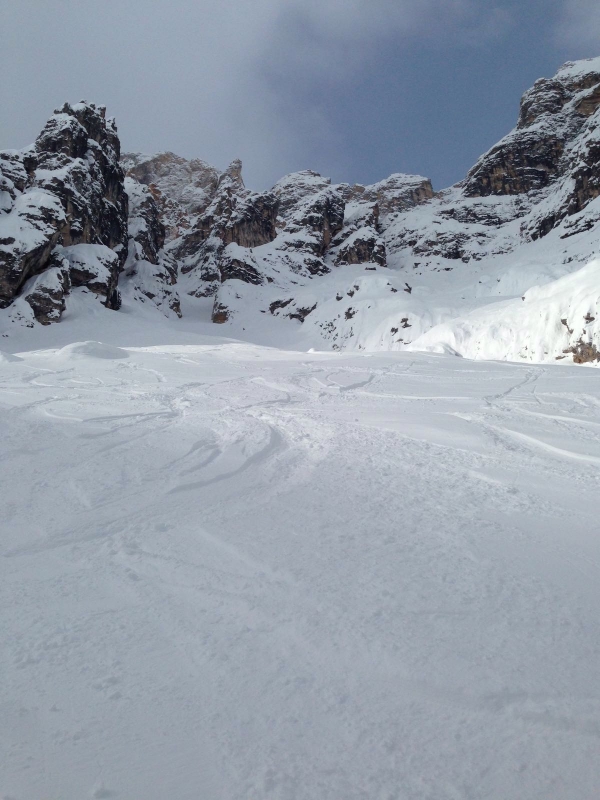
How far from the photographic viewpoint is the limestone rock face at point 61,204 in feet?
83.9

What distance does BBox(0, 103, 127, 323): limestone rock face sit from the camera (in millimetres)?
25569

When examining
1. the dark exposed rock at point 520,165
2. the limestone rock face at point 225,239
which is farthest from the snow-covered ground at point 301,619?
the dark exposed rock at point 520,165

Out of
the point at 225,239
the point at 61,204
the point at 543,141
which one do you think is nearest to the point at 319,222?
the point at 225,239

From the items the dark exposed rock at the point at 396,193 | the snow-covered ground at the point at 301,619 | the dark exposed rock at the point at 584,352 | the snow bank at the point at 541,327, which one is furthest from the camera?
the dark exposed rock at the point at 396,193

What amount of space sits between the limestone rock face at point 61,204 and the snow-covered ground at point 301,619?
26.1 metres

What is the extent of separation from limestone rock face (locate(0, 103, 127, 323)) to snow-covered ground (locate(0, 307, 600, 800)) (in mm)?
26120

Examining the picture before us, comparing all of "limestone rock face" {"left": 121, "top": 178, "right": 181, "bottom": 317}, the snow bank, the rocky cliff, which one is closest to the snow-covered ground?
the snow bank

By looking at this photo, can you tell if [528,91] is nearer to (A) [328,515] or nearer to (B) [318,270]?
(B) [318,270]

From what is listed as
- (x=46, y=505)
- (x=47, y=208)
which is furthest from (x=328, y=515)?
(x=47, y=208)

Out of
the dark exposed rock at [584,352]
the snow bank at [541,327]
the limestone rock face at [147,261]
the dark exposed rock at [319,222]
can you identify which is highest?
the dark exposed rock at [319,222]

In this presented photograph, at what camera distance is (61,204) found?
91.5 feet

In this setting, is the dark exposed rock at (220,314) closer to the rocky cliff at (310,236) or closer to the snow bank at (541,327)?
the rocky cliff at (310,236)

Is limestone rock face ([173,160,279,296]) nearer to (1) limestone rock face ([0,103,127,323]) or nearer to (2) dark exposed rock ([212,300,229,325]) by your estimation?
(2) dark exposed rock ([212,300,229,325])

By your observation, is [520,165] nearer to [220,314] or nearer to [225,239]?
[225,239]
